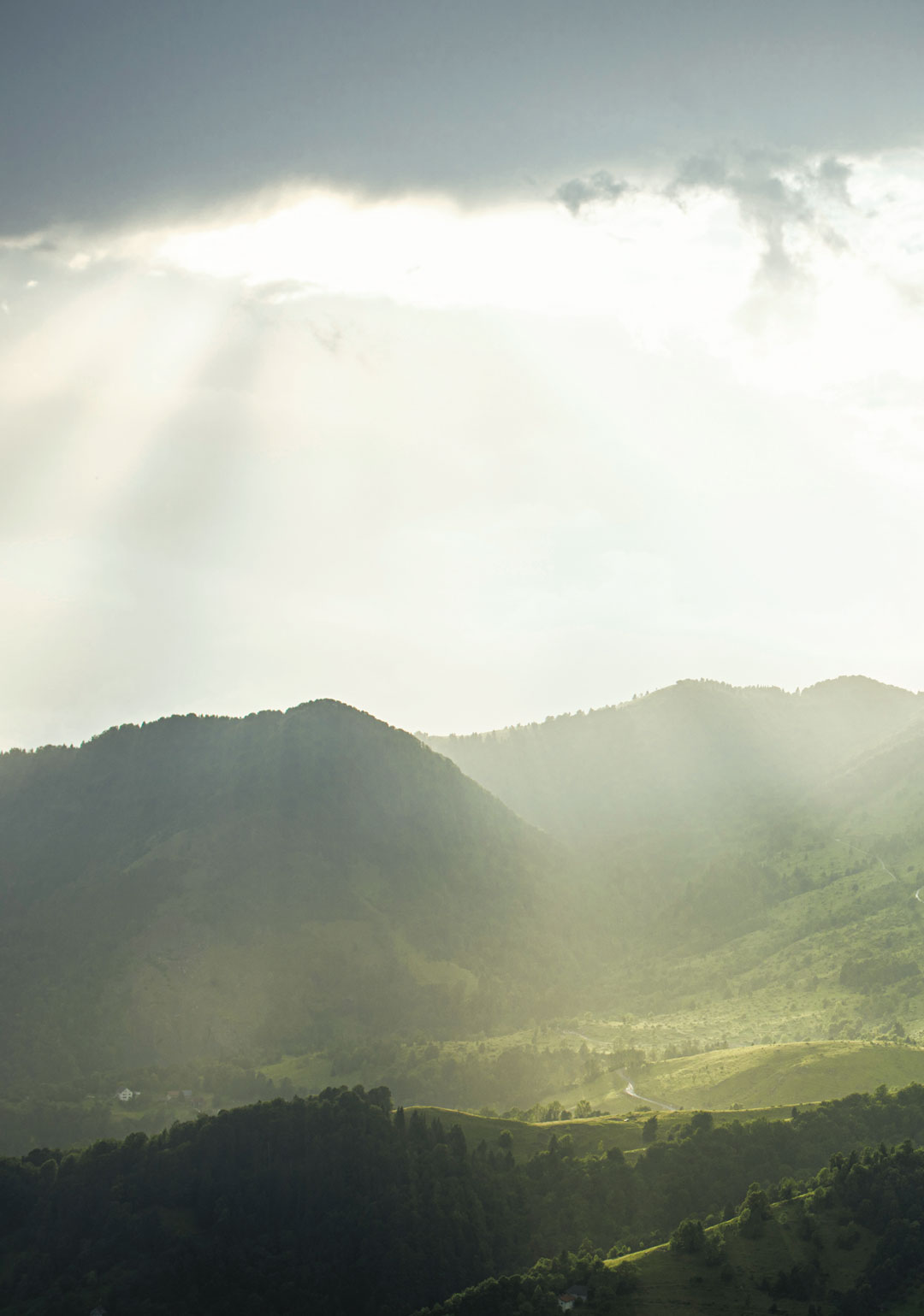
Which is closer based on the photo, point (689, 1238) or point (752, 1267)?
point (752, 1267)

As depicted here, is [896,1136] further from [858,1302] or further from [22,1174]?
[22,1174]

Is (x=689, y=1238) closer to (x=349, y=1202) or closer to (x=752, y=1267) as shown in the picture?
(x=752, y=1267)

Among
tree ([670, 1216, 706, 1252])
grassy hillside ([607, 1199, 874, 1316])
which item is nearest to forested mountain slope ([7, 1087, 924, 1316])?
grassy hillside ([607, 1199, 874, 1316])

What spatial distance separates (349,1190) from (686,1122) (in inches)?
2232

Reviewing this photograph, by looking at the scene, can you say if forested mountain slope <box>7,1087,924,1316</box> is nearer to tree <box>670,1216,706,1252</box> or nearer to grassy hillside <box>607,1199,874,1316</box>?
grassy hillside <box>607,1199,874,1316</box>

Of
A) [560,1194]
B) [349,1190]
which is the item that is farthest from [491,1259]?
[349,1190]

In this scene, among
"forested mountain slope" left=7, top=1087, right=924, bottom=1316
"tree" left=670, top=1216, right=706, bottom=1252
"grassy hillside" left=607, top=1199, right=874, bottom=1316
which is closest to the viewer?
"grassy hillside" left=607, top=1199, right=874, bottom=1316

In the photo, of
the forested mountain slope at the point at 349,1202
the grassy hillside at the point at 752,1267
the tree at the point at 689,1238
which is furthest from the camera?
the forested mountain slope at the point at 349,1202

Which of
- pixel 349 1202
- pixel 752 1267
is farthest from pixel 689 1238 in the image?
pixel 349 1202

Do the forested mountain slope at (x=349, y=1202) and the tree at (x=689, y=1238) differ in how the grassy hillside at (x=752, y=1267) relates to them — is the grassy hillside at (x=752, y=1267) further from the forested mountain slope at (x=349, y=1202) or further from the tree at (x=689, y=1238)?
the forested mountain slope at (x=349, y=1202)

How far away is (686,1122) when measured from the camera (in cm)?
17525

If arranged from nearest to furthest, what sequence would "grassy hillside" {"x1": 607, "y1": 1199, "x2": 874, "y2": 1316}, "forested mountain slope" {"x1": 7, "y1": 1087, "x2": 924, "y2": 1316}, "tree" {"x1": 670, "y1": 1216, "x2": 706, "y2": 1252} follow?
"grassy hillside" {"x1": 607, "y1": 1199, "x2": 874, "y2": 1316}, "tree" {"x1": 670, "y1": 1216, "x2": 706, "y2": 1252}, "forested mountain slope" {"x1": 7, "y1": 1087, "x2": 924, "y2": 1316}

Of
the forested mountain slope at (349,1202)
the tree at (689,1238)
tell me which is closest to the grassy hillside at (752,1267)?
the tree at (689,1238)

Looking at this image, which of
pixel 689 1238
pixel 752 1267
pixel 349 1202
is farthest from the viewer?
pixel 349 1202
